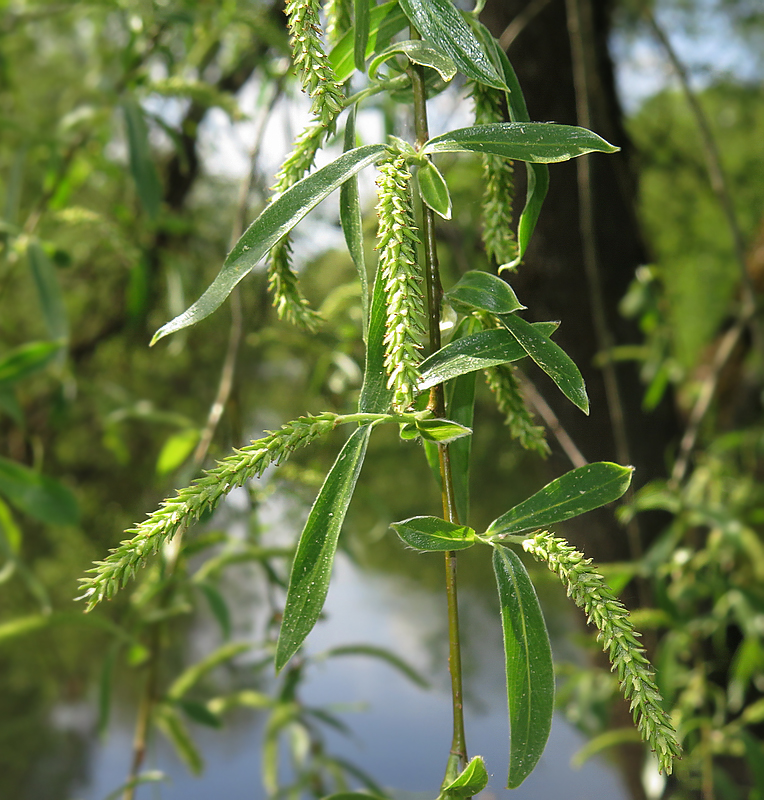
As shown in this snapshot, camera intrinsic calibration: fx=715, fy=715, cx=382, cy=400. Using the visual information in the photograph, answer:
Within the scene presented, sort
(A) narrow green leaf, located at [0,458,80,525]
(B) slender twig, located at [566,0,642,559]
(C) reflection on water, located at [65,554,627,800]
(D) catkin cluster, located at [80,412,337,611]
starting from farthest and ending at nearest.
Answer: (C) reflection on water, located at [65,554,627,800], (A) narrow green leaf, located at [0,458,80,525], (B) slender twig, located at [566,0,642,559], (D) catkin cluster, located at [80,412,337,611]

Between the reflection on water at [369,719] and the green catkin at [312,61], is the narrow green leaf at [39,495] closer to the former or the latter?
the reflection on water at [369,719]

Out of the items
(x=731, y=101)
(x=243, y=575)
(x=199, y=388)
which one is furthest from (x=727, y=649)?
(x=731, y=101)

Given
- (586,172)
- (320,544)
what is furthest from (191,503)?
(586,172)

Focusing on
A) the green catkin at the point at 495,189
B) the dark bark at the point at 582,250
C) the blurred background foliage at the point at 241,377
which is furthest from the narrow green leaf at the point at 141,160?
the green catkin at the point at 495,189

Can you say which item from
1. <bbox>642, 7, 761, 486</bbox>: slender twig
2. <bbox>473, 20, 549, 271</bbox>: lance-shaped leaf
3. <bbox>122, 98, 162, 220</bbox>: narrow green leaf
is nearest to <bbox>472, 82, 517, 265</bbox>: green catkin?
<bbox>473, 20, 549, 271</bbox>: lance-shaped leaf

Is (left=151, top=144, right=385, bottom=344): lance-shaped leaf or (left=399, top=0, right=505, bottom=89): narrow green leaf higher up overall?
(left=399, top=0, right=505, bottom=89): narrow green leaf

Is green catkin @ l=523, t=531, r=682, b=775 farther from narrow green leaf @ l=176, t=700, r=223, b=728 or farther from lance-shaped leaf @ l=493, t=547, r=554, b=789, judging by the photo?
narrow green leaf @ l=176, t=700, r=223, b=728

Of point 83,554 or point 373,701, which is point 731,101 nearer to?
point 373,701
